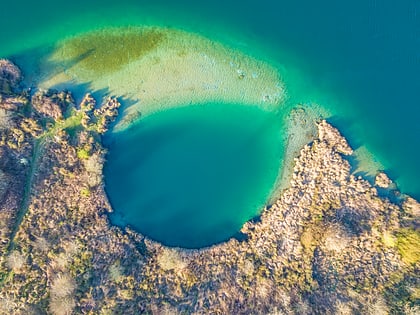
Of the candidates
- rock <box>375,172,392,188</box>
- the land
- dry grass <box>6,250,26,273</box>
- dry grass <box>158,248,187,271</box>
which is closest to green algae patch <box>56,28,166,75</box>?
the land

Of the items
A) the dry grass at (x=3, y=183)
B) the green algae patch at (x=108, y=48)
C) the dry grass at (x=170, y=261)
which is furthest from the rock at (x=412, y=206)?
the dry grass at (x=3, y=183)

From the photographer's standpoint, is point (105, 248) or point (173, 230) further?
point (173, 230)

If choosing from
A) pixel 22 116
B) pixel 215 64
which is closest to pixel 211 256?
pixel 215 64

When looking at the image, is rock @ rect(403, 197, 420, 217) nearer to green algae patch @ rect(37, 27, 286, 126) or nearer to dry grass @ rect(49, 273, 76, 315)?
green algae patch @ rect(37, 27, 286, 126)

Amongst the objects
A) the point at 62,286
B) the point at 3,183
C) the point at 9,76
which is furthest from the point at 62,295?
the point at 9,76

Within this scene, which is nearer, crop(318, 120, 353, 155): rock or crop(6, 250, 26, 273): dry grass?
crop(6, 250, 26, 273): dry grass

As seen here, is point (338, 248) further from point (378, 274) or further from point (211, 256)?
point (211, 256)
